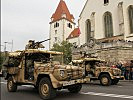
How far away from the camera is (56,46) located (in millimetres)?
51344

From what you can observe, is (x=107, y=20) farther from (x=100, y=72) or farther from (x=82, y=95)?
(x=82, y=95)

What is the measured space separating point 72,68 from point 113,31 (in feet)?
98.1

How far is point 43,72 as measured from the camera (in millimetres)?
9375

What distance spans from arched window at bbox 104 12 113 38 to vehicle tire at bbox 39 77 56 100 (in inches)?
1224

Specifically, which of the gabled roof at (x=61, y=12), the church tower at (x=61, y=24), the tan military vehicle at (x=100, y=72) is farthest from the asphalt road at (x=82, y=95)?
the gabled roof at (x=61, y=12)

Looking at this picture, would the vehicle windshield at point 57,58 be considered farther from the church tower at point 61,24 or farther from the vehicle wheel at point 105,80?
the church tower at point 61,24

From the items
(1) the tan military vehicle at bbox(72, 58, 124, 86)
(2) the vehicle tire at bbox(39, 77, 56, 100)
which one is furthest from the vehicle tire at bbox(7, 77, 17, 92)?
(1) the tan military vehicle at bbox(72, 58, 124, 86)

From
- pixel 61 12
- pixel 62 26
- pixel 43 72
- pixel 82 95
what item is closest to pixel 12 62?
pixel 43 72

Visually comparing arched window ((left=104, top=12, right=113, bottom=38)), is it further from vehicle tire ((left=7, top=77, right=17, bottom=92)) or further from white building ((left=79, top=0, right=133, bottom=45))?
vehicle tire ((left=7, top=77, right=17, bottom=92))

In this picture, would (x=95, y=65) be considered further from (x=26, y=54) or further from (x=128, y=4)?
(x=128, y=4)

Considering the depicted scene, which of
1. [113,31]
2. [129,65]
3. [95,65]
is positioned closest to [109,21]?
[113,31]

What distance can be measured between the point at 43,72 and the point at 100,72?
674 cm

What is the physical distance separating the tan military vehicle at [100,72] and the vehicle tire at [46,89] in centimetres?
658

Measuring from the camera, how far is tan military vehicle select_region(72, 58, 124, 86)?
14.7m
